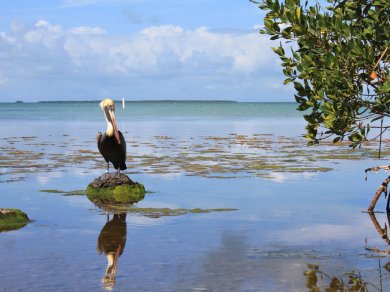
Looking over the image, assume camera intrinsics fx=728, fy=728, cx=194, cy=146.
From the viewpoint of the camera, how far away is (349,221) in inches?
611

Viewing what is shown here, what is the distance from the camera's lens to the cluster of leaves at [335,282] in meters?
9.98

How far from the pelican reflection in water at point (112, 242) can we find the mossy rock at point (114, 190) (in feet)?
7.93

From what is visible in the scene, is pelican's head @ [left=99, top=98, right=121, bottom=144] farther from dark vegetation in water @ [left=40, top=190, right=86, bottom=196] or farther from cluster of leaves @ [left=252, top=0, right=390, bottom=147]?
cluster of leaves @ [left=252, top=0, right=390, bottom=147]

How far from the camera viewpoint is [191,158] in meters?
31.8

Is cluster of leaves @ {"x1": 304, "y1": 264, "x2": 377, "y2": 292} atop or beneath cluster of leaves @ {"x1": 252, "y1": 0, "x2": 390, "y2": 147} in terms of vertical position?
beneath

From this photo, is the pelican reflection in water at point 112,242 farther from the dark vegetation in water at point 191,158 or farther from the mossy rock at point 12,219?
the dark vegetation in water at point 191,158

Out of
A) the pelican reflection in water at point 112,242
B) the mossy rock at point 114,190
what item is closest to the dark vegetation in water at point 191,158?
the mossy rock at point 114,190

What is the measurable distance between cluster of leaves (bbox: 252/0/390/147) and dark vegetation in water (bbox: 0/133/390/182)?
10737 millimetres

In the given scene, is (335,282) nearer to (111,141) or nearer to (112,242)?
(112,242)

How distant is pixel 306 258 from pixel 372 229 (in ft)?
10.8

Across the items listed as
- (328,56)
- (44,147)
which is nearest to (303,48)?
(328,56)

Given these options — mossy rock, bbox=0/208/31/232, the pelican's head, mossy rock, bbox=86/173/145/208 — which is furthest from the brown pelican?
mossy rock, bbox=0/208/31/232

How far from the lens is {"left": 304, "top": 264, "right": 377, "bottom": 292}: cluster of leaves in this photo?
998 cm

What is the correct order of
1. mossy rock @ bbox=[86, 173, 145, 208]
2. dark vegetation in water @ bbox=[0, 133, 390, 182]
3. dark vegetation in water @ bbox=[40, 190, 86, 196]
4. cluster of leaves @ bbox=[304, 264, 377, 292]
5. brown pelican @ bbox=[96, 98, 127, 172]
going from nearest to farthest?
cluster of leaves @ bbox=[304, 264, 377, 292] → mossy rock @ bbox=[86, 173, 145, 208] → dark vegetation in water @ bbox=[40, 190, 86, 196] → brown pelican @ bbox=[96, 98, 127, 172] → dark vegetation in water @ bbox=[0, 133, 390, 182]
